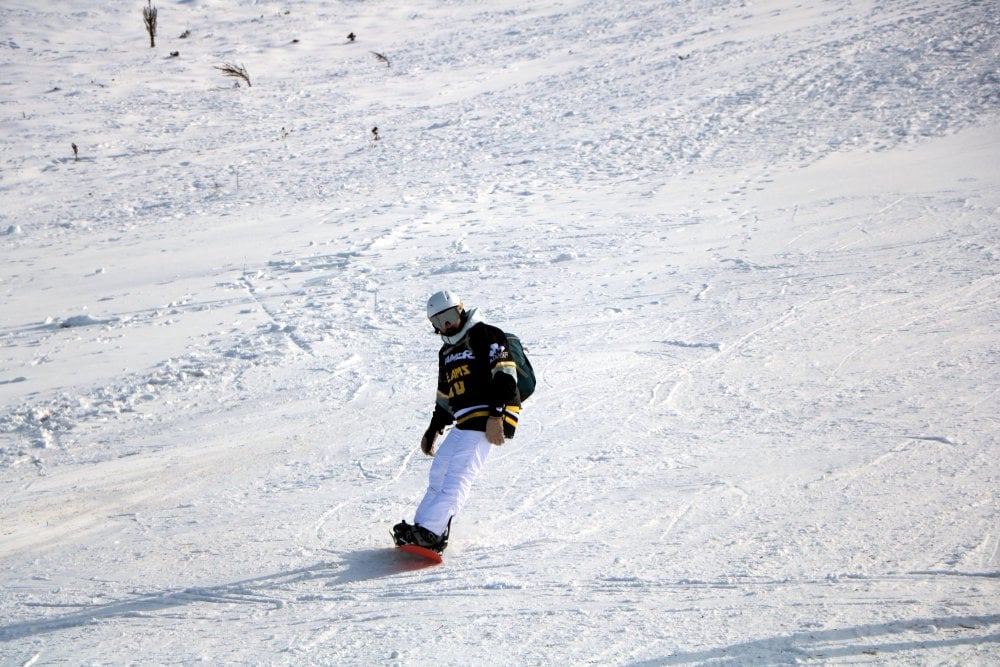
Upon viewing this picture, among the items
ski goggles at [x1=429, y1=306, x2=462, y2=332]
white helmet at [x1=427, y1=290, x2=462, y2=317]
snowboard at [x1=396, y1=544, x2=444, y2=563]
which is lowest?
snowboard at [x1=396, y1=544, x2=444, y2=563]

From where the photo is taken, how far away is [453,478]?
5.20 metres

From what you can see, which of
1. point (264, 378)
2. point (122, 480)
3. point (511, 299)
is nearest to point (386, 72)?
point (511, 299)

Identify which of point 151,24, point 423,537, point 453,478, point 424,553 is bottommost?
point 424,553

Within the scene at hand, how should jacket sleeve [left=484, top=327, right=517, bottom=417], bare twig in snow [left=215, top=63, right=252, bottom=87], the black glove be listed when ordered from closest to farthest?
jacket sleeve [left=484, top=327, right=517, bottom=417] → the black glove → bare twig in snow [left=215, top=63, right=252, bottom=87]

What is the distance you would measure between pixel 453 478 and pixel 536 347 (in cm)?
419

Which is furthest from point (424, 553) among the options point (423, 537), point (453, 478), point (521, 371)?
point (521, 371)

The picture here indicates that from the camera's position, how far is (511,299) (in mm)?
10594

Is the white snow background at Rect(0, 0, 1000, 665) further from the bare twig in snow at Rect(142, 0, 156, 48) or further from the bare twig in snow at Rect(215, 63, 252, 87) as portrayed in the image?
the bare twig in snow at Rect(142, 0, 156, 48)

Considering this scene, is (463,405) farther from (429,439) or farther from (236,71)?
(236,71)

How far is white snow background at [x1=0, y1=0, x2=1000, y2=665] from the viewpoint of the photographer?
4672 mm

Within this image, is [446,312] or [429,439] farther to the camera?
[429,439]

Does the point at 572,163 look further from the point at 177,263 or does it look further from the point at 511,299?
the point at 177,263

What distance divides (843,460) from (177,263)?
31.3 feet

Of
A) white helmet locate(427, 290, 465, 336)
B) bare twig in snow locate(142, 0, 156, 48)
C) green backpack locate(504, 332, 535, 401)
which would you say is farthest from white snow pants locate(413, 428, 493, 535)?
bare twig in snow locate(142, 0, 156, 48)
